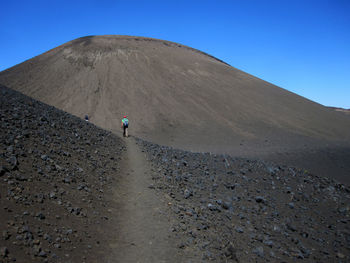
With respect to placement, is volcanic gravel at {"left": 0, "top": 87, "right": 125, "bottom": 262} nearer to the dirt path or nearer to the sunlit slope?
the dirt path

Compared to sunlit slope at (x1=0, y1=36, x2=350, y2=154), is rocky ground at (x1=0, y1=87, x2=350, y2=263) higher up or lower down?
lower down

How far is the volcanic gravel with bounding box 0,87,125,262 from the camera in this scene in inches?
152

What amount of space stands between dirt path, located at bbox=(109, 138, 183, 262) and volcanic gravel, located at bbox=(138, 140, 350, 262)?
305 millimetres

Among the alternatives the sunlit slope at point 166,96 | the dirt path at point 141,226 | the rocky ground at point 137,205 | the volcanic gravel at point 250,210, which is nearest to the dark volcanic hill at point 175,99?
the sunlit slope at point 166,96

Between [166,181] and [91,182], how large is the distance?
7.99ft

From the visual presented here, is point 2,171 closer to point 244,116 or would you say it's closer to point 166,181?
point 166,181

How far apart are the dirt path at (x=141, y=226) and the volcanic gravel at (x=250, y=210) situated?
305 millimetres

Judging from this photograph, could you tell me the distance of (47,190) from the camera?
526 centimetres

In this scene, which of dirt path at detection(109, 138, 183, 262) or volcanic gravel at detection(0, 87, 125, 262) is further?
dirt path at detection(109, 138, 183, 262)

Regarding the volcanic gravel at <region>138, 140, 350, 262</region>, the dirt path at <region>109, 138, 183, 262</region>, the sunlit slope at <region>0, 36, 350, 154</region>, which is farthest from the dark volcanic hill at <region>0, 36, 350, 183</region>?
the dirt path at <region>109, 138, 183, 262</region>

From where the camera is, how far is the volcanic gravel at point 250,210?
18.1ft

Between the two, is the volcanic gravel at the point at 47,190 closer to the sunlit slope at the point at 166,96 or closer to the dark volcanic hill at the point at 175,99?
the dark volcanic hill at the point at 175,99

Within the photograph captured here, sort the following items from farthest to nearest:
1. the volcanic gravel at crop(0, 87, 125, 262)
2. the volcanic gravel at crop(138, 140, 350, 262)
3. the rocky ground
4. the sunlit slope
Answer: the sunlit slope → the volcanic gravel at crop(138, 140, 350, 262) → the rocky ground → the volcanic gravel at crop(0, 87, 125, 262)

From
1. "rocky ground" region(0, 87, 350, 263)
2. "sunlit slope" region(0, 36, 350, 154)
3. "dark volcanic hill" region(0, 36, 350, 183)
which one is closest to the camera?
"rocky ground" region(0, 87, 350, 263)
